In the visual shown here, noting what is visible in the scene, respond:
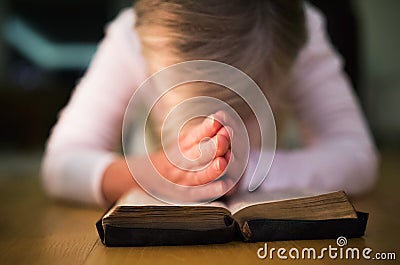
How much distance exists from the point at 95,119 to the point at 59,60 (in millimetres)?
3065

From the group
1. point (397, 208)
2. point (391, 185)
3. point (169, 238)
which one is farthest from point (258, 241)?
point (391, 185)

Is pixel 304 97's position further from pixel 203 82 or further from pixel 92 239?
pixel 92 239

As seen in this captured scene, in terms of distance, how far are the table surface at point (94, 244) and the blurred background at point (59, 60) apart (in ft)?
9.39

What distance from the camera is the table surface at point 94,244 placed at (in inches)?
20.8

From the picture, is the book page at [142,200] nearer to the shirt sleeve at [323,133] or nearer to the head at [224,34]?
the head at [224,34]

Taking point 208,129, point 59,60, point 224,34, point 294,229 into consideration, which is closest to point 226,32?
point 224,34

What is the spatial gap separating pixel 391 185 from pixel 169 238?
2.46 feet

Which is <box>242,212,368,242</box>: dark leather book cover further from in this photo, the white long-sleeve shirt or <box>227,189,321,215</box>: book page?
the white long-sleeve shirt

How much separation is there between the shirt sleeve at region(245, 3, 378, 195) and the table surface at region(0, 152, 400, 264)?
3.2 inches

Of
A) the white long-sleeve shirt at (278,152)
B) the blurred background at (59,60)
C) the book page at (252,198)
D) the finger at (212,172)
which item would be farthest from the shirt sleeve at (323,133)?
the blurred background at (59,60)

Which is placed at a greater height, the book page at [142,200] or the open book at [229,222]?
the open book at [229,222]

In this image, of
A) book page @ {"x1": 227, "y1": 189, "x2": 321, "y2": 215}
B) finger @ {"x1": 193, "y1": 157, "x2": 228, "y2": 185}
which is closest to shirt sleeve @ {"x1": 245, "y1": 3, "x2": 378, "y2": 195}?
book page @ {"x1": 227, "y1": 189, "x2": 321, "y2": 215}

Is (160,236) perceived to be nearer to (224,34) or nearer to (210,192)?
(210,192)

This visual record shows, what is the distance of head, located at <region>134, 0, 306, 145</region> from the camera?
2.27ft
